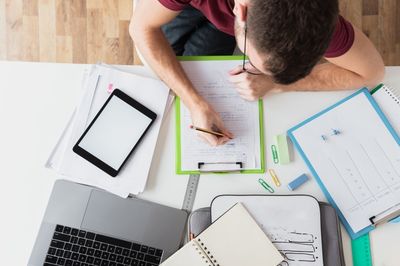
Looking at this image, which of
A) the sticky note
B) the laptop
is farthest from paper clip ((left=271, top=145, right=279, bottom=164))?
the laptop

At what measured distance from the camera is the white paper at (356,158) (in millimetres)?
1079

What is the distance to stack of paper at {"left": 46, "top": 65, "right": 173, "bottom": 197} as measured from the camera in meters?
1.08

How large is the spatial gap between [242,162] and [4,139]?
0.59 meters

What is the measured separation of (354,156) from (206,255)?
0.43 meters

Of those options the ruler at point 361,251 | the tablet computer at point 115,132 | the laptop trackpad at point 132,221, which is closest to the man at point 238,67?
the tablet computer at point 115,132

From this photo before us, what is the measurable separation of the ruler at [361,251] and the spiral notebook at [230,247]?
0.63 feet

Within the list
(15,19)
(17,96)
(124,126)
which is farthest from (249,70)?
(15,19)

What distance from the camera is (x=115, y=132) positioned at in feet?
3.57

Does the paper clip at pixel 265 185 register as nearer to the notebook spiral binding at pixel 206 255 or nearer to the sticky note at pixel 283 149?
the sticky note at pixel 283 149

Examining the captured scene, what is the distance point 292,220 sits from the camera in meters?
1.05

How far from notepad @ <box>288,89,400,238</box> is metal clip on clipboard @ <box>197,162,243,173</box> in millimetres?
153

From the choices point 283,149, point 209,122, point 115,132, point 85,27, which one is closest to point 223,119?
point 209,122

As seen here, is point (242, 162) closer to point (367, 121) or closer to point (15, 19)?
point (367, 121)

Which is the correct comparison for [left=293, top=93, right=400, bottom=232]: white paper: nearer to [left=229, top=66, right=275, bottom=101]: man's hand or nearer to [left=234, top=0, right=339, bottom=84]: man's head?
[left=229, top=66, right=275, bottom=101]: man's hand
